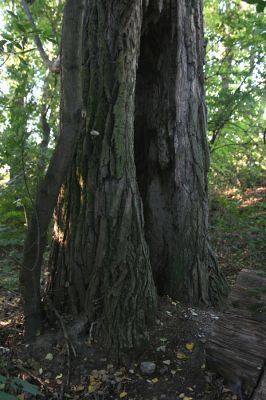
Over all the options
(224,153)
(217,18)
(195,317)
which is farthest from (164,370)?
(217,18)

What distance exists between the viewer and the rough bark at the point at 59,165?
2.43m

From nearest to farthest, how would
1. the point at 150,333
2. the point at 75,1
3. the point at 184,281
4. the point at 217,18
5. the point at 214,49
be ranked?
1. the point at 75,1
2. the point at 150,333
3. the point at 184,281
4. the point at 214,49
5. the point at 217,18

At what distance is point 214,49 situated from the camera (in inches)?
307

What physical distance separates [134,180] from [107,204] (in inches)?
13.1

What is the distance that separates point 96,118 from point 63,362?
6.68 feet

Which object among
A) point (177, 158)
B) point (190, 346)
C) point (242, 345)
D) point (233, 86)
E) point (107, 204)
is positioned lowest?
point (190, 346)

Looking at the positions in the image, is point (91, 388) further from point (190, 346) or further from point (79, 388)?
point (190, 346)

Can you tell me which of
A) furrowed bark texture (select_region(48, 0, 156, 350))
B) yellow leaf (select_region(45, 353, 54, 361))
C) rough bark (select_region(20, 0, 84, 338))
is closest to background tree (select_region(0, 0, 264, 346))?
furrowed bark texture (select_region(48, 0, 156, 350))

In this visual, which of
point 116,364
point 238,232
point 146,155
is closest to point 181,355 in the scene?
point 116,364

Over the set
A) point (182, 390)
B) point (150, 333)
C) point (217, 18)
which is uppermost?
point (217, 18)

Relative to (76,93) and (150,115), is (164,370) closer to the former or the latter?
(76,93)

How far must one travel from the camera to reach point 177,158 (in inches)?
151

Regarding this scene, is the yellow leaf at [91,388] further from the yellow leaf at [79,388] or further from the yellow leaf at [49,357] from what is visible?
the yellow leaf at [49,357]

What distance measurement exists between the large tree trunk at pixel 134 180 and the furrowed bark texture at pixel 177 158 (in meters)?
0.01
